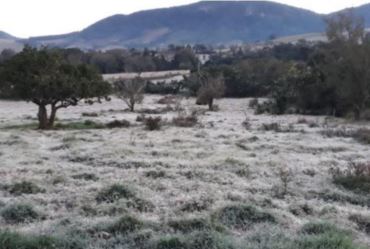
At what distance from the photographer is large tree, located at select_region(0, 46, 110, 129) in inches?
1288

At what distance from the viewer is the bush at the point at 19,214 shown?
36.1ft

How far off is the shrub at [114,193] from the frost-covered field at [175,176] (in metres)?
0.15

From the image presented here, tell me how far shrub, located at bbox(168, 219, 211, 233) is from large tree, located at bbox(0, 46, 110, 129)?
23193 millimetres

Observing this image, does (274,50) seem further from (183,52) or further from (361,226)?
(361,226)

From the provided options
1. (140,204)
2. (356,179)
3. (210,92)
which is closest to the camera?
(140,204)

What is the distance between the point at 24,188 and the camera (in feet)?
45.2

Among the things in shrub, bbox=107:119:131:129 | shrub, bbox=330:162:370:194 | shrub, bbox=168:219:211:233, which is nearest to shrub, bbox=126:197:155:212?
shrub, bbox=168:219:211:233

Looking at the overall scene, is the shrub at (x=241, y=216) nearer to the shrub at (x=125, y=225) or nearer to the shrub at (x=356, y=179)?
the shrub at (x=125, y=225)

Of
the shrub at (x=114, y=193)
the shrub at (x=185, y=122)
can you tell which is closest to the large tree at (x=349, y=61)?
the shrub at (x=185, y=122)

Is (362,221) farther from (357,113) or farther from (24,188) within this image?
(357,113)

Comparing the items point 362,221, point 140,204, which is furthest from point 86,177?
point 362,221

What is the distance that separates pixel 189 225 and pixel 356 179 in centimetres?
611

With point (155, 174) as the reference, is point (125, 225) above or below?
above

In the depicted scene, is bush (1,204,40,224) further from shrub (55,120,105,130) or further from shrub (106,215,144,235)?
shrub (55,120,105,130)
